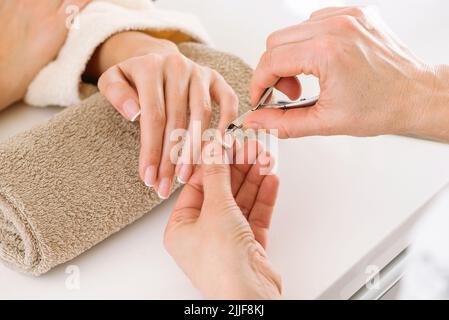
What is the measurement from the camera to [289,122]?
558 mm

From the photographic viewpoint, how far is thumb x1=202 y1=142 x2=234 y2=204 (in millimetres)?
554

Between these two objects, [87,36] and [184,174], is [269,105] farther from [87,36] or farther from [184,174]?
[87,36]

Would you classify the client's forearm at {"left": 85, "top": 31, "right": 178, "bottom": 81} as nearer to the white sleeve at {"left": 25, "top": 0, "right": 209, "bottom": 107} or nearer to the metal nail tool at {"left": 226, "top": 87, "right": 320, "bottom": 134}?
the white sleeve at {"left": 25, "top": 0, "right": 209, "bottom": 107}

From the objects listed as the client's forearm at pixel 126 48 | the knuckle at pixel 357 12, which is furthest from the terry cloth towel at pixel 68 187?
the knuckle at pixel 357 12

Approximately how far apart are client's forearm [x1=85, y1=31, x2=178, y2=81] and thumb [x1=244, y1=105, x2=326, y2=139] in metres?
0.19

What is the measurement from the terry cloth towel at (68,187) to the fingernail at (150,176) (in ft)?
0.05

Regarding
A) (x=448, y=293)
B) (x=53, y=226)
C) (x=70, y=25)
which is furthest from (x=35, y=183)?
(x=448, y=293)

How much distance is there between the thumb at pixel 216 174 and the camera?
0.55 m

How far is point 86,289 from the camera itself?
55cm

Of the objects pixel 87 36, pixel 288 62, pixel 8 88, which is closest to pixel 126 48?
pixel 87 36

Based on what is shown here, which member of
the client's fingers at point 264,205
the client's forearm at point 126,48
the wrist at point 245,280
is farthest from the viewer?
the client's forearm at point 126,48

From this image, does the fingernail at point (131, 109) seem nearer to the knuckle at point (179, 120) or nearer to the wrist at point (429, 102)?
the knuckle at point (179, 120)

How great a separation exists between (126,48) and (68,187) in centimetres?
23

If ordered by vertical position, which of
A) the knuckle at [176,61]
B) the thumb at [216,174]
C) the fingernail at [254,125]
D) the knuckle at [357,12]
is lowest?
the thumb at [216,174]
